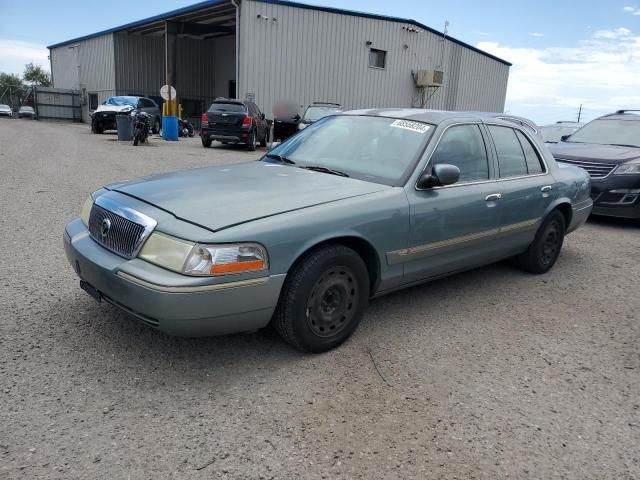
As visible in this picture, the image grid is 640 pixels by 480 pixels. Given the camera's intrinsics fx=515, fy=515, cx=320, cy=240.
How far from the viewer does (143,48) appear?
3434 cm

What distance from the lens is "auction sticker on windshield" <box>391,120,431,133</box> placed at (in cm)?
397

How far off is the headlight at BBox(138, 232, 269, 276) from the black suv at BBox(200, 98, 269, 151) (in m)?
14.9

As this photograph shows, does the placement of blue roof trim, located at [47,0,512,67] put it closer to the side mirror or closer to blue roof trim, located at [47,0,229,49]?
blue roof trim, located at [47,0,229,49]

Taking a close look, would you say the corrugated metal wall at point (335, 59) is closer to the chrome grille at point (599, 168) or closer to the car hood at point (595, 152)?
the car hood at point (595, 152)

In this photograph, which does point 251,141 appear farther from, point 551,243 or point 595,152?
point 551,243

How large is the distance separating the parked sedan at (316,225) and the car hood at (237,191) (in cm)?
1

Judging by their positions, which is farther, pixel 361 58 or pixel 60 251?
pixel 361 58

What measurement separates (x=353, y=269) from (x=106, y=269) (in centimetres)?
146

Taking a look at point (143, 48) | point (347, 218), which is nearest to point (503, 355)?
point (347, 218)

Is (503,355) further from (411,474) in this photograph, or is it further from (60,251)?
(60,251)

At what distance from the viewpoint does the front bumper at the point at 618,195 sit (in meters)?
7.64

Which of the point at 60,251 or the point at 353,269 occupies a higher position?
the point at 353,269

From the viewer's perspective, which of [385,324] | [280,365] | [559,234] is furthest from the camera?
[559,234]

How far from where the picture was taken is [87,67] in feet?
120
